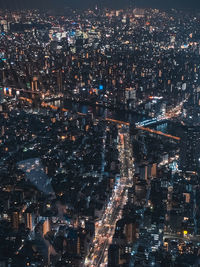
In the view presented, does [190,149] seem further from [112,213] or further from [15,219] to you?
[15,219]

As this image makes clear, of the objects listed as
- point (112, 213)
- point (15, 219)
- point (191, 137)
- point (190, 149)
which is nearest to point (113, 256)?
point (112, 213)

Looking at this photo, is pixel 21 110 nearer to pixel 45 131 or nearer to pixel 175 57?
pixel 45 131

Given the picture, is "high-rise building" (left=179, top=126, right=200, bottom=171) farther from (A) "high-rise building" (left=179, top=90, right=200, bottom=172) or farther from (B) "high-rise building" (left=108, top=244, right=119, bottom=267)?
(B) "high-rise building" (left=108, top=244, right=119, bottom=267)

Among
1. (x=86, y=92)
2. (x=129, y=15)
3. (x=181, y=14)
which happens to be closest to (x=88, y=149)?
(x=86, y=92)

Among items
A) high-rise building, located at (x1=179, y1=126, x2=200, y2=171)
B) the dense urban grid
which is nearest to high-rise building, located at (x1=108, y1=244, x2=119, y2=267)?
the dense urban grid

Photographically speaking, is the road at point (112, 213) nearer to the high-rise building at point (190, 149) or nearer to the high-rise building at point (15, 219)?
the high-rise building at point (190, 149)

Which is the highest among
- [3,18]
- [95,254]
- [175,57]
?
[3,18]
